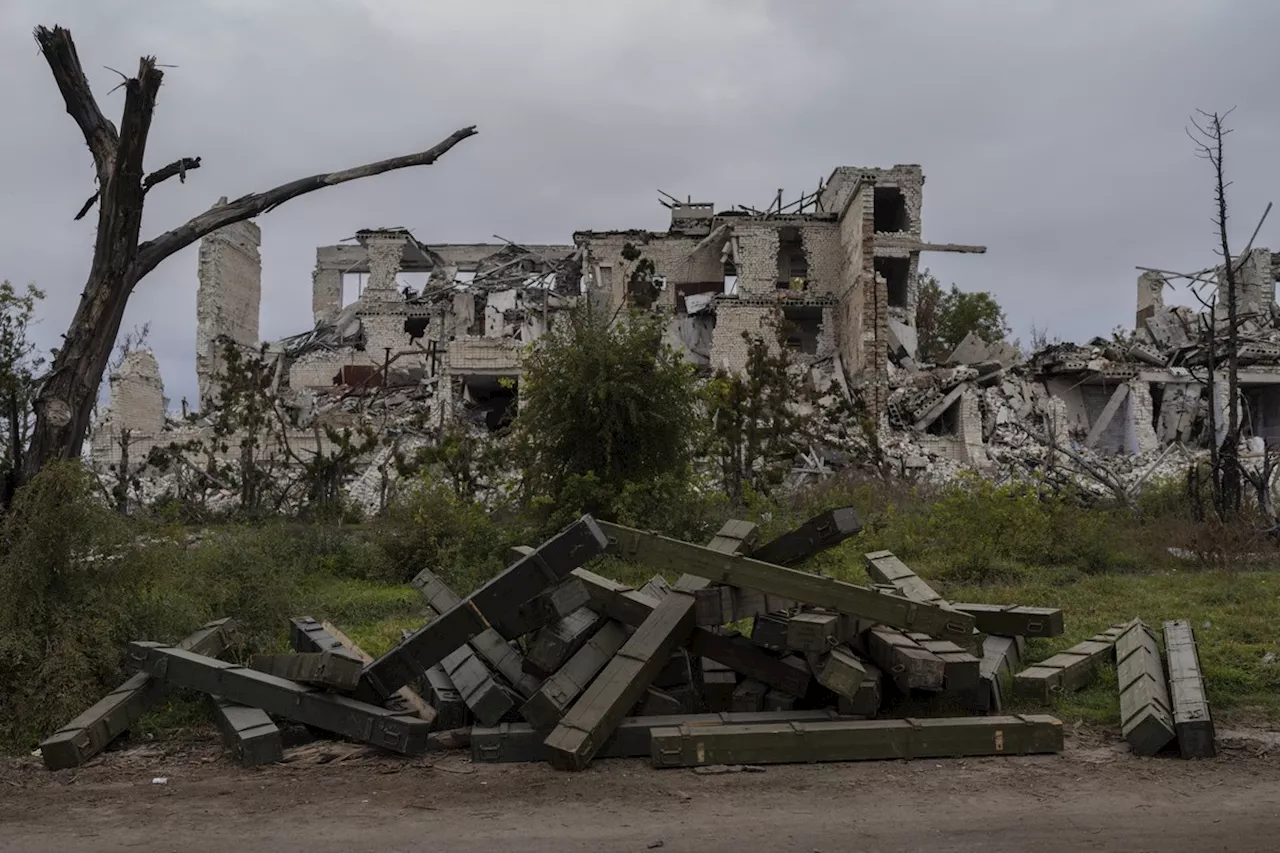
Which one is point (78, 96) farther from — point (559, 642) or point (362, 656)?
point (559, 642)

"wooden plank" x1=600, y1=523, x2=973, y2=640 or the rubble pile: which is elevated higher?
"wooden plank" x1=600, y1=523, x2=973, y2=640

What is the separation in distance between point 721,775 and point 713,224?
31.5 m

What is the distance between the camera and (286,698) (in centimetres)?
605

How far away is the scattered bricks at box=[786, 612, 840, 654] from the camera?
573 centimetres

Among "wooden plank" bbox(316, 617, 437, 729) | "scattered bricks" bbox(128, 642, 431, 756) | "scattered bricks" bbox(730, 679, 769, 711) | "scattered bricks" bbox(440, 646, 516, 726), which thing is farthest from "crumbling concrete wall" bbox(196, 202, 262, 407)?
"scattered bricks" bbox(730, 679, 769, 711)

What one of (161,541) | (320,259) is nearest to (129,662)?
(161,541)

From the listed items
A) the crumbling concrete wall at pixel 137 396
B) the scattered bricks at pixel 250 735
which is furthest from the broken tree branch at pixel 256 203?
the crumbling concrete wall at pixel 137 396

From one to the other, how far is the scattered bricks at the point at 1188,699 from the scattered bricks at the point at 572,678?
3.22 meters

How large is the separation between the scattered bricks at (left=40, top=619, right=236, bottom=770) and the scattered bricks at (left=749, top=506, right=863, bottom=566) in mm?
Result: 4033

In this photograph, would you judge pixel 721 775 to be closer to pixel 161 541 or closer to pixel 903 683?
pixel 903 683

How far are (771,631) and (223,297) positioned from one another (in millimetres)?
34701

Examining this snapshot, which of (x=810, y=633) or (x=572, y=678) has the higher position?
(x=810, y=633)

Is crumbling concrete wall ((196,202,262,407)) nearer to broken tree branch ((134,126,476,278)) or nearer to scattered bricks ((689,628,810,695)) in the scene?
broken tree branch ((134,126,476,278))

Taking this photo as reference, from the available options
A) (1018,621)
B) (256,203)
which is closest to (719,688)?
(1018,621)
